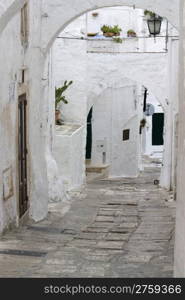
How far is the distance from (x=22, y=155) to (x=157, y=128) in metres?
22.0

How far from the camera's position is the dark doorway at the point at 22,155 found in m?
10.9

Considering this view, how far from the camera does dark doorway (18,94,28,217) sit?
35.8 ft

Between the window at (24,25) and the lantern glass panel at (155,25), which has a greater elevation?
the lantern glass panel at (155,25)

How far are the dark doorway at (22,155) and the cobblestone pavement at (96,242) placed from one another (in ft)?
1.36

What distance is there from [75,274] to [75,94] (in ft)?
39.4

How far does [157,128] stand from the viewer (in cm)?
3269

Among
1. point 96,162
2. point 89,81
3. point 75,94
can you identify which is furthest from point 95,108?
point 75,94

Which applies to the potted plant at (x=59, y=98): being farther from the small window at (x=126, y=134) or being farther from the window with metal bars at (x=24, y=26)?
the window with metal bars at (x=24, y=26)

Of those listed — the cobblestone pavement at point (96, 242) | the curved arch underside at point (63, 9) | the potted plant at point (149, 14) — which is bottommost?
the cobblestone pavement at point (96, 242)

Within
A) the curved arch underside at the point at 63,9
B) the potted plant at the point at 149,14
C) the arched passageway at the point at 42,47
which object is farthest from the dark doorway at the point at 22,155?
the potted plant at the point at 149,14

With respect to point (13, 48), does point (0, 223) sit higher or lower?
lower

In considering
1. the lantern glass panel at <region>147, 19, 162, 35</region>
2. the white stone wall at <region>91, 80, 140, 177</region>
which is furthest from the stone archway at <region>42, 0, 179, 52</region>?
the white stone wall at <region>91, 80, 140, 177</region>

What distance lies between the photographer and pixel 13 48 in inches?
400

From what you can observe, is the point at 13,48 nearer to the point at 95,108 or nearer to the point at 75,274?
the point at 75,274
